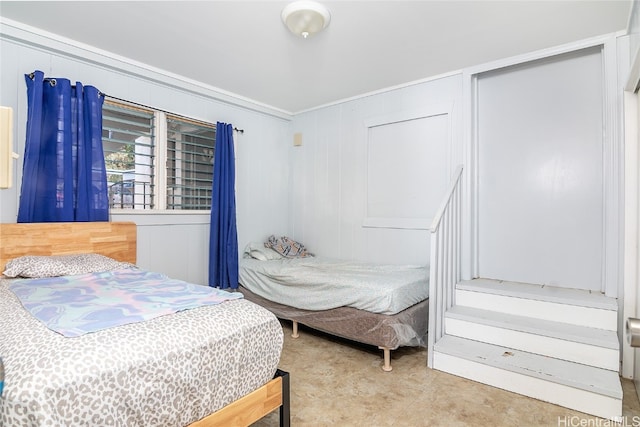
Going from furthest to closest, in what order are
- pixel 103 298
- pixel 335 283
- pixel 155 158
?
pixel 155 158 → pixel 335 283 → pixel 103 298

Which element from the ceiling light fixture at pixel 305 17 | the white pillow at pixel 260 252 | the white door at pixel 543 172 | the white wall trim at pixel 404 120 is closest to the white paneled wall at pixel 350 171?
the white wall trim at pixel 404 120

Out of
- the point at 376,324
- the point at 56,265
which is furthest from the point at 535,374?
the point at 56,265

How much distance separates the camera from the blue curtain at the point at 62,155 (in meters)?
2.30

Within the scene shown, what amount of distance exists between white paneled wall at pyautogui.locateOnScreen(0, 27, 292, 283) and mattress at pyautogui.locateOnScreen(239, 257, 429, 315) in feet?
1.90

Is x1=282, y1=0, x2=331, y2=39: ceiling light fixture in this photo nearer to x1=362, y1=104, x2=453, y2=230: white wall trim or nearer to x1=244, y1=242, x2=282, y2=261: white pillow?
x1=362, y1=104, x2=453, y2=230: white wall trim

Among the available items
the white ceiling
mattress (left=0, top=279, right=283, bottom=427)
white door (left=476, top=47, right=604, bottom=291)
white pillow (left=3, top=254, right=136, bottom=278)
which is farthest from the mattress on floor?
the white ceiling

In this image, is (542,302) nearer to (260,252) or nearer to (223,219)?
(260,252)

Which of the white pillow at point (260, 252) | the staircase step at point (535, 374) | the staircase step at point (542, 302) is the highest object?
the white pillow at point (260, 252)

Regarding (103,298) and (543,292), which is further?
(543,292)

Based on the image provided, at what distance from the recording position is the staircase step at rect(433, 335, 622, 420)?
182 cm

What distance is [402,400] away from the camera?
2006 millimetres

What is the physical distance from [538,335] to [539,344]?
6 centimetres

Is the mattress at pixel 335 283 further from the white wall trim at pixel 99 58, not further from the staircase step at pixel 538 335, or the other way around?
the white wall trim at pixel 99 58

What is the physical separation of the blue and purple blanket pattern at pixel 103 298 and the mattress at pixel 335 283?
3.75 ft
